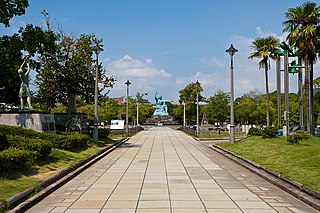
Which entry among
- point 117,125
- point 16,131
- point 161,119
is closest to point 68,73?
point 16,131

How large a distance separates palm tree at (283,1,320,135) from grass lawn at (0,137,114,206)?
672 inches

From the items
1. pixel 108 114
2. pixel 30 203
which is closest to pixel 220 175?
pixel 30 203

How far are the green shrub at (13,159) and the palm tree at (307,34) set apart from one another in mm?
19495

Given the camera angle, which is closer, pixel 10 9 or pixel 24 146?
pixel 24 146

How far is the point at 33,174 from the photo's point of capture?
10.9m

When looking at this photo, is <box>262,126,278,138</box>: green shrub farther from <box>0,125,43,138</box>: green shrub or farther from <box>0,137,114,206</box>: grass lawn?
<box>0,125,43,138</box>: green shrub

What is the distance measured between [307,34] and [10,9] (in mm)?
18357

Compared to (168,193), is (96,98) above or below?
above

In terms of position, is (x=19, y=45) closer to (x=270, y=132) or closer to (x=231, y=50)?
(x=231, y=50)

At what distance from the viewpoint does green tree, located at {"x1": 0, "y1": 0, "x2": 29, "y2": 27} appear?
17.0m

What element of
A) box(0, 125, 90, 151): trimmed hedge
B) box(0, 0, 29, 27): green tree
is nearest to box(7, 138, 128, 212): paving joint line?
box(0, 125, 90, 151): trimmed hedge

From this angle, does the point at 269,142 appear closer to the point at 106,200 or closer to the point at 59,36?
the point at 106,200

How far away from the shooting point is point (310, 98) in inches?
1017

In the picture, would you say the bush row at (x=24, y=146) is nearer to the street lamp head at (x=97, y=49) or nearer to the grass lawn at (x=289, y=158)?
the street lamp head at (x=97, y=49)
